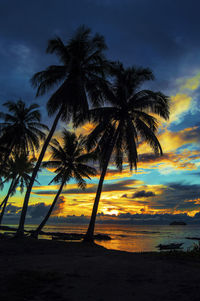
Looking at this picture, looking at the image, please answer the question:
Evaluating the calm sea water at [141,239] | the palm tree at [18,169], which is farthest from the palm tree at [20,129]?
the calm sea water at [141,239]

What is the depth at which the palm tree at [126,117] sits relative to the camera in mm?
17469

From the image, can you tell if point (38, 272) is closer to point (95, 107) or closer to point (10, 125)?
point (95, 107)

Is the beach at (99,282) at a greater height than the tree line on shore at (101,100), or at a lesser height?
lesser

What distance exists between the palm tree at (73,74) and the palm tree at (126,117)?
107 centimetres

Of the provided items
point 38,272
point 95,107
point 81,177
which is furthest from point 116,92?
point 38,272

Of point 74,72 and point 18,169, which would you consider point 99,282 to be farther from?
→ point 18,169

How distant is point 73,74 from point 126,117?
5.21 m

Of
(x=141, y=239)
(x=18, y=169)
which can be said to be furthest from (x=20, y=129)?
(x=141, y=239)

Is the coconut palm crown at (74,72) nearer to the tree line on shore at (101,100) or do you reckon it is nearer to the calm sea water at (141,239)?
the tree line on shore at (101,100)

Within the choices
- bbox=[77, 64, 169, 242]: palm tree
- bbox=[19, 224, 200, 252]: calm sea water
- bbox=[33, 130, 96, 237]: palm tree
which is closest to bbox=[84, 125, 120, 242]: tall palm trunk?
bbox=[77, 64, 169, 242]: palm tree

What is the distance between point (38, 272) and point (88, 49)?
1666 cm

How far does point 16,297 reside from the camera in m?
4.08

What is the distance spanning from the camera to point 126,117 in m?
18.0

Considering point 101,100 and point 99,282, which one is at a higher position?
point 101,100
